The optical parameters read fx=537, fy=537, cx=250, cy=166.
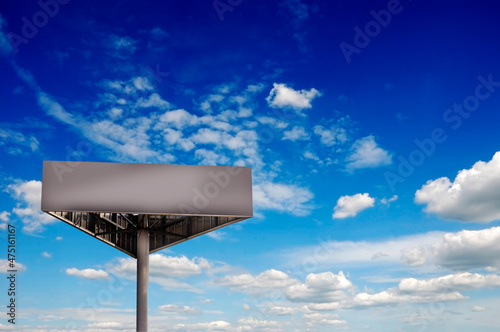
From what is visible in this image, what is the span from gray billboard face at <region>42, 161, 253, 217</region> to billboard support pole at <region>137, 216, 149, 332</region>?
5.12m

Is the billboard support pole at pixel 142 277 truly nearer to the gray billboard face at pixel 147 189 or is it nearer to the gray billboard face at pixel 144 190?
the gray billboard face at pixel 144 190

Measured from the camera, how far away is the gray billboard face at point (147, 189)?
2838 centimetres

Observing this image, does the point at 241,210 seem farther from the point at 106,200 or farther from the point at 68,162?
the point at 68,162

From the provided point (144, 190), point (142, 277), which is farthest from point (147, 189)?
point (142, 277)

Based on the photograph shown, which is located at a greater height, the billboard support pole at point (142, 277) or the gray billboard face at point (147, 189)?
the gray billboard face at point (147, 189)

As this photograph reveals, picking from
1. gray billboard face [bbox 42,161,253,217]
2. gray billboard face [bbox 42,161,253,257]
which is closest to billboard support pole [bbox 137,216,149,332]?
gray billboard face [bbox 42,161,253,257]

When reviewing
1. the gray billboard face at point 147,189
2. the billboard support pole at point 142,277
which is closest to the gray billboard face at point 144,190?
the gray billboard face at point 147,189

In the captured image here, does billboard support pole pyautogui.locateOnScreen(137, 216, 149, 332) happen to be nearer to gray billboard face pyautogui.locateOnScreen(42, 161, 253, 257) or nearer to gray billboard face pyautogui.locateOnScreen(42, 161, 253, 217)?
gray billboard face pyautogui.locateOnScreen(42, 161, 253, 257)

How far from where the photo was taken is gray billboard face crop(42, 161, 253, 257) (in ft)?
93.0

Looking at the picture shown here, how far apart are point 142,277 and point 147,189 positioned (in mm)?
6681

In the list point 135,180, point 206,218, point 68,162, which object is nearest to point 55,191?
point 68,162

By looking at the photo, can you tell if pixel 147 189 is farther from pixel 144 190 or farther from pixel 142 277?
pixel 142 277

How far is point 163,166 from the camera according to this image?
30.1m

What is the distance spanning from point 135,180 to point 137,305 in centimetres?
826
